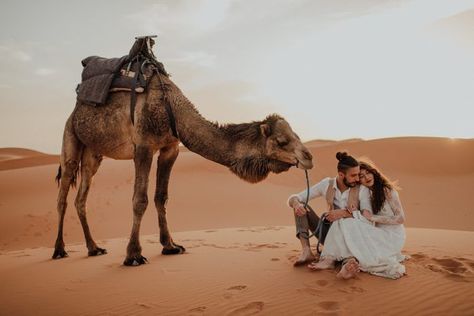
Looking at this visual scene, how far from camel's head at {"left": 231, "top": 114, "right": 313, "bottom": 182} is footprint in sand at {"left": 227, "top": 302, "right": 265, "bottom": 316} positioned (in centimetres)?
170

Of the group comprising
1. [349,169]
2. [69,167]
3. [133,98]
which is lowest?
[349,169]

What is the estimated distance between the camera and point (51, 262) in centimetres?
659

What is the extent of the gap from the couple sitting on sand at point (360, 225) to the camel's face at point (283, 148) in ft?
1.70

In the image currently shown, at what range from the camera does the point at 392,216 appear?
4.89 m

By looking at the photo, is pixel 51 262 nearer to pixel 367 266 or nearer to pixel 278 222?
pixel 367 266

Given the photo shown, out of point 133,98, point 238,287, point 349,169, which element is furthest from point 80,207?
point 349,169

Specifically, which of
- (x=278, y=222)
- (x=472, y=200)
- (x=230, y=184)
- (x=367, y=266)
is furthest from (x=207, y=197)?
(x=367, y=266)

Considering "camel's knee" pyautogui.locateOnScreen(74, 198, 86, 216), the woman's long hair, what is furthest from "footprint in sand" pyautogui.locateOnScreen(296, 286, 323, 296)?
"camel's knee" pyautogui.locateOnScreen(74, 198, 86, 216)

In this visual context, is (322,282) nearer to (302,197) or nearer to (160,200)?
(302,197)

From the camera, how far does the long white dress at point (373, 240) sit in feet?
15.3

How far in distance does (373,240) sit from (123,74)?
4658mm

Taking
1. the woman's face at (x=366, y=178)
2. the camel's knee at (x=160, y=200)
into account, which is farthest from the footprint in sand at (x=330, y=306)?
the camel's knee at (x=160, y=200)

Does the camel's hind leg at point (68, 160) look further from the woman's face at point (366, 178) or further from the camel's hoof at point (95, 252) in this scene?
the woman's face at point (366, 178)

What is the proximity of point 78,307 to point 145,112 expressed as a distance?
9.80ft
